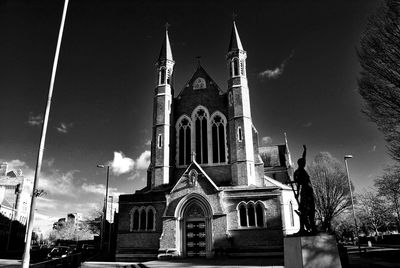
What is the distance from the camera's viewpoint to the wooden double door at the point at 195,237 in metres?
23.9

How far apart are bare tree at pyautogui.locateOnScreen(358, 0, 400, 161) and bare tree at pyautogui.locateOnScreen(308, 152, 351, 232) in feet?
75.4

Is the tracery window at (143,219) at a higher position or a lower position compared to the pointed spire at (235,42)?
lower

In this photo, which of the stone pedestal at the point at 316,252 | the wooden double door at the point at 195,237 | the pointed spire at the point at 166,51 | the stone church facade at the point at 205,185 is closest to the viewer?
the stone pedestal at the point at 316,252

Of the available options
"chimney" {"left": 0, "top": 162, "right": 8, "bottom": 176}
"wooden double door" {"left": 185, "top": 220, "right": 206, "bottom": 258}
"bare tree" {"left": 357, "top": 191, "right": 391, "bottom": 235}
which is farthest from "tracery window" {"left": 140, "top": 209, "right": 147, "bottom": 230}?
"chimney" {"left": 0, "top": 162, "right": 8, "bottom": 176}

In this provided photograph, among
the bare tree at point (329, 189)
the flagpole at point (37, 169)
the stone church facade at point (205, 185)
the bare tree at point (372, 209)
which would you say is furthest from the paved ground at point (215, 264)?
the bare tree at point (372, 209)

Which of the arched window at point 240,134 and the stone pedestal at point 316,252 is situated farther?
the arched window at point 240,134

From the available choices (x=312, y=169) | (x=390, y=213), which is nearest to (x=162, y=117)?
(x=312, y=169)

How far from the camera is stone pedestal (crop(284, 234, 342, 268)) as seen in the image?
33.1 ft

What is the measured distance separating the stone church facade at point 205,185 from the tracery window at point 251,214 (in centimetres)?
7

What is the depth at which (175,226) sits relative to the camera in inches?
927

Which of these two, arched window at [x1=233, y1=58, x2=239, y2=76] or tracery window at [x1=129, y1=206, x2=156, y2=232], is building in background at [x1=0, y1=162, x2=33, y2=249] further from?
arched window at [x1=233, y1=58, x2=239, y2=76]

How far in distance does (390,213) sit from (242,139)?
34.2 metres

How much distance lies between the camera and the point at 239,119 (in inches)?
1070

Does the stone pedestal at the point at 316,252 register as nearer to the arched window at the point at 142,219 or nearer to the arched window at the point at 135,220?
the arched window at the point at 142,219
